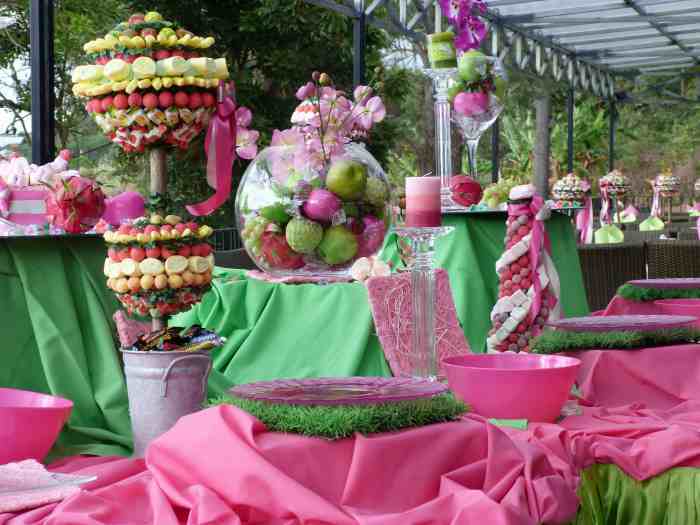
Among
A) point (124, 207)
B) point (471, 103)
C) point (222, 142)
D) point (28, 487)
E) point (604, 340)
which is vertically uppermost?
point (471, 103)

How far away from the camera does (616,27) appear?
39.3 ft

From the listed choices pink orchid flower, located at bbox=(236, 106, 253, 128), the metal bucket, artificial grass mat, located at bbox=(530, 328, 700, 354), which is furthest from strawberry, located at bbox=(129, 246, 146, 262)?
artificial grass mat, located at bbox=(530, 328, 700, 354)

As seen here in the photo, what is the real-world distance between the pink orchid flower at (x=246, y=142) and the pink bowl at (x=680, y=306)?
125 cm

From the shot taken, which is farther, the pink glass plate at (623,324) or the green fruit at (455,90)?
the green fruit at (455,90)

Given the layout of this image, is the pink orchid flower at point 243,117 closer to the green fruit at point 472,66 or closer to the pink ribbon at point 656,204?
the green fruit at point 472,66

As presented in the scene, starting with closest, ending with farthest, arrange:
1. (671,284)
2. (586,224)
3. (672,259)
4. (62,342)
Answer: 1. (62,342)
2. (671,284)
3. (672,259)
4. (586,224)

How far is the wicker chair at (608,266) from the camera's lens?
5.36 m

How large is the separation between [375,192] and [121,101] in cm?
84

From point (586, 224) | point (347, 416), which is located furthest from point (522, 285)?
point (586, 224)

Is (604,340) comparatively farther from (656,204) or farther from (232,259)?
(656,204)

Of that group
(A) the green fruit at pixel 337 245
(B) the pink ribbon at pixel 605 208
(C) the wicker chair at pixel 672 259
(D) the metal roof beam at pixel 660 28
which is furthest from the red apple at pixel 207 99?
(D) the metal roof beam at pixel 660 28

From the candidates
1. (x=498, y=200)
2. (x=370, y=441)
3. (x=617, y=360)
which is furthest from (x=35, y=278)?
(x=498, y=200)

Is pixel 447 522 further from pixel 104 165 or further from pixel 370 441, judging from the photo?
pixel 104 165

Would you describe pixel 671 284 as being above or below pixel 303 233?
below
